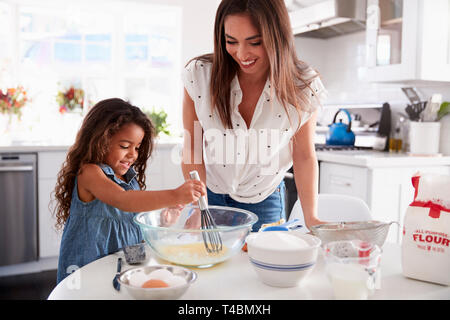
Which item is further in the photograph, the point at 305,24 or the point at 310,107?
the point at 305,24

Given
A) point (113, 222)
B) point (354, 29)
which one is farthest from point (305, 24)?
point (113, 222)

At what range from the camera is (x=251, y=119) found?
1440mm

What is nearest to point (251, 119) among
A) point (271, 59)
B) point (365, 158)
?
point (271, 59)

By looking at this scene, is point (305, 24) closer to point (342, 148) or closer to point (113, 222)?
point (342, 148)

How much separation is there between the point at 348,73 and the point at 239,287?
298cm

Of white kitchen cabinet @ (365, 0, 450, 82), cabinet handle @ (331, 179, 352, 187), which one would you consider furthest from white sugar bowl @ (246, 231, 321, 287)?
white kitchen cabinet @ (365, 0, 450, 82)

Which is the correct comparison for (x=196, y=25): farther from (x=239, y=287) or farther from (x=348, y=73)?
(x=239, y=287)

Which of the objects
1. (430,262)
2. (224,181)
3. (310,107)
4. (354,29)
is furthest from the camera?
(354,29)

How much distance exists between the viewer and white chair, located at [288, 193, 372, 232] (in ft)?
4.75

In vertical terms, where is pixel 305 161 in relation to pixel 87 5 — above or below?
below

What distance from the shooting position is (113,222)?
1229 mm

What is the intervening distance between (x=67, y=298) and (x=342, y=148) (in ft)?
8.44

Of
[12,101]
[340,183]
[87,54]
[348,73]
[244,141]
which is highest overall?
[87,54]

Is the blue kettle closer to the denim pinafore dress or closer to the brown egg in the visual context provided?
the denim pinafore dress
